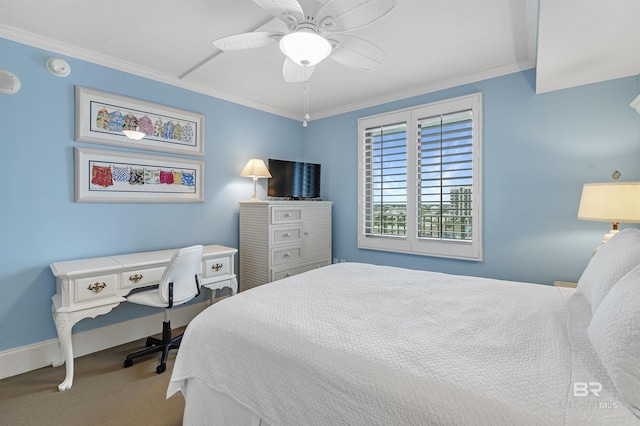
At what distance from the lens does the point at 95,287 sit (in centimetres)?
218

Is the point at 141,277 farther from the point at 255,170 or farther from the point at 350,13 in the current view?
the point at 350,13

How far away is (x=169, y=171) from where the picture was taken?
10.00 ft

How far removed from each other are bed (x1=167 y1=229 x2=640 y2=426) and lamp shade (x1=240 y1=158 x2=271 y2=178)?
6.48ft

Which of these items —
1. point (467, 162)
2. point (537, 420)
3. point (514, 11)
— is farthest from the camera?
point (467, 162)

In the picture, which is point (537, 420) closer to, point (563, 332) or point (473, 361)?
point (473, 361)

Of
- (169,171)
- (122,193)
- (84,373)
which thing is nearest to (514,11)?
(169,171)

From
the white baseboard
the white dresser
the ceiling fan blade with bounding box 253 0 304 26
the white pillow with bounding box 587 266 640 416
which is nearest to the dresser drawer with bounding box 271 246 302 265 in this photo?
the white dresser

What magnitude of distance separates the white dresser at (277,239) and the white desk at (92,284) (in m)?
0.96

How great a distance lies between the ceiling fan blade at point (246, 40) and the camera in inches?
69.7

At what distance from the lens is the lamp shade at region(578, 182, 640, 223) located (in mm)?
1902

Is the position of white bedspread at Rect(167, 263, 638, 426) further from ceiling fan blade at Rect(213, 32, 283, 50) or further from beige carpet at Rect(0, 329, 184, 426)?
ceiling fan blade at Rect(213, 32, 283, 50)

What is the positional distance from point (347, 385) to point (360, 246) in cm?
291

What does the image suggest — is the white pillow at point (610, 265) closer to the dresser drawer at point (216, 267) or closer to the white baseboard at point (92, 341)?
the dresser drawer at point (216, 267)

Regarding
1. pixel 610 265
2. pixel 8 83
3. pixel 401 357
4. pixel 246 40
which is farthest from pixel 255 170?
pixel 610 265
